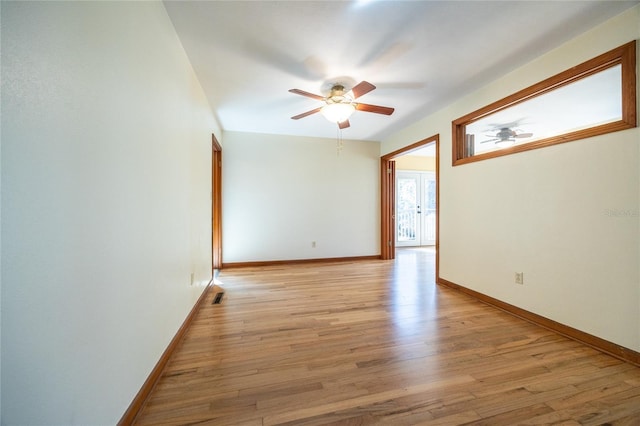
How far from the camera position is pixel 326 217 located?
5078mm

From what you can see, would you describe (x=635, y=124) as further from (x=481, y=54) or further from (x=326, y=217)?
(x=326, y=217)

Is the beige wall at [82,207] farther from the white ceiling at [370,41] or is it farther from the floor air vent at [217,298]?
the floor air vent at [217,298]

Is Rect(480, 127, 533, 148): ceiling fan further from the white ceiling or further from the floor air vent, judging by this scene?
the floor air vent

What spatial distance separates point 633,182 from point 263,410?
9.41 feet

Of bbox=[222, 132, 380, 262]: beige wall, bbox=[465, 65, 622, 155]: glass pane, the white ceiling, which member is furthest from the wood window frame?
bbox=[222, 132, 380, 262]: beige wall

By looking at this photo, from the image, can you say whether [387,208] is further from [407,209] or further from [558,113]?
[558,113]

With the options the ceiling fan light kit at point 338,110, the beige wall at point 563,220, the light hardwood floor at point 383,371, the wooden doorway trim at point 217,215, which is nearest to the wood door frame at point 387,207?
the beige wall at point 563,220

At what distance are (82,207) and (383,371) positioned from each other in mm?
1852

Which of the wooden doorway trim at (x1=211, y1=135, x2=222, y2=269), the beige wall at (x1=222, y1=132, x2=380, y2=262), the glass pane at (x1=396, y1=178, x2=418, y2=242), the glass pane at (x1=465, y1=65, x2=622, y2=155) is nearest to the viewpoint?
the glass pane at (x1=465, y1=65, x2=622, y2=155)

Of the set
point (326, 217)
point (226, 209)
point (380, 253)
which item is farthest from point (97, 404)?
point (380, 253)

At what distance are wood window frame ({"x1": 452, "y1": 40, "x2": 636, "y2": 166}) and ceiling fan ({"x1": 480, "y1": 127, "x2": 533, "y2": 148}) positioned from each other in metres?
0.13

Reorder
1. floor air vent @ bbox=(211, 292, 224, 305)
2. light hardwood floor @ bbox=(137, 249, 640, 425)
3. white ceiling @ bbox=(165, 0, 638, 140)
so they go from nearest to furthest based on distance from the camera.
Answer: light hardwood floor @ bbox=(137, 249, 640, 425)
white ceiling @ bbox=(165, 0, 638, 140)
floor air vent @ bbox=(211, 292, 224, 305)

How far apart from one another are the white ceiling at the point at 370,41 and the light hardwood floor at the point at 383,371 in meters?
2.50

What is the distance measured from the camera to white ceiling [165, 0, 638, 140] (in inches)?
67.3
